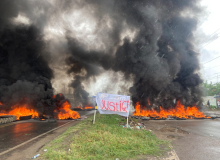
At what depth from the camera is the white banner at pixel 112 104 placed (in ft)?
33.8

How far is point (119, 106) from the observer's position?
1038 centimetres

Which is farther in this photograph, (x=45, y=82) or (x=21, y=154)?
(x=45, y=82)

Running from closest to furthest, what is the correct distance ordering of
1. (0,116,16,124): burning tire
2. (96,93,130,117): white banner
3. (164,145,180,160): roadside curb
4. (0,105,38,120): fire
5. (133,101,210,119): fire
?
(164,145,180,160): roadside curb
(96,93,130,117): white banner
(0,116,16,124): burning tire
(0,105,38,120): fire
(133,101,210,119): fire

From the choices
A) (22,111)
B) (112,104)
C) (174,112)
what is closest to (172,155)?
(112,104)

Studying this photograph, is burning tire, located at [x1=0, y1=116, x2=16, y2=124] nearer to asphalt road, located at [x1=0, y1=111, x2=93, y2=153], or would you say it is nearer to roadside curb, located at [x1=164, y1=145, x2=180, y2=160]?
asphalt road, located at [x1=0, y1=111, x2=93, y2=153]

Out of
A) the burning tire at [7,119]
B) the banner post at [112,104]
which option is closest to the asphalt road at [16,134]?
the burning tire at [7,119]

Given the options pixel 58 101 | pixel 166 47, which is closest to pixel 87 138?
pixel 58 101

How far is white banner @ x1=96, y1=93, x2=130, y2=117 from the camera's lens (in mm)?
10312

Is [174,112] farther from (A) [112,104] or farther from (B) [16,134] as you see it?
(B) [16,134]

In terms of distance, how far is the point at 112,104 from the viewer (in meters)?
10.4

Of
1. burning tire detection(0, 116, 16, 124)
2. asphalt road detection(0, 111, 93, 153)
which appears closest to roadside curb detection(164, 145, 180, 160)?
asphalt road detection(0, 111, 93, 153)

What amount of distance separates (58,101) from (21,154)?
18.9 metres

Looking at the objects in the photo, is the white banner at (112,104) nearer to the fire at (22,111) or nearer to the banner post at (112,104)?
the banner post at (112,104)

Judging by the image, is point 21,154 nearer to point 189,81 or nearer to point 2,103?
point 2,103
